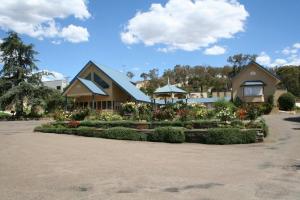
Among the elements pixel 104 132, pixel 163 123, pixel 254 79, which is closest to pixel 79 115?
pixel 104 132

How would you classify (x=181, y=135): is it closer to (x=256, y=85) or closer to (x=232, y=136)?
(x=232, y=136)

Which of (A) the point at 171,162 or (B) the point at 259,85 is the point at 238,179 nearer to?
(A) the point at 171,162

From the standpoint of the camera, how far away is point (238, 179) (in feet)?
32.2

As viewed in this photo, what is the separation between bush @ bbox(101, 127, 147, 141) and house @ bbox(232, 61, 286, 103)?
36644 mm

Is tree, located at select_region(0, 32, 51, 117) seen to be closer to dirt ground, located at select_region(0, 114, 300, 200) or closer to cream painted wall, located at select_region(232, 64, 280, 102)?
cream painted wall, located at select_region(232, 64, 280, 102)

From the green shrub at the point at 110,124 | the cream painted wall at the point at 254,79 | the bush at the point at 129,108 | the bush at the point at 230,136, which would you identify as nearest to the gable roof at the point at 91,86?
the bush at the point at 129,108

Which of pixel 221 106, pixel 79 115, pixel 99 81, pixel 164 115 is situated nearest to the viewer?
pixel 164 115

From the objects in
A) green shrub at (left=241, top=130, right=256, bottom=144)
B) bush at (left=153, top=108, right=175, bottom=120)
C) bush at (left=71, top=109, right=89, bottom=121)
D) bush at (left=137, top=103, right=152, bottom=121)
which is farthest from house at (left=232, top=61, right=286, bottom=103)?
green shrub at (left=241, top=130, right=256, bottom=144)

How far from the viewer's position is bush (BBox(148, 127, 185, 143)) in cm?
1966

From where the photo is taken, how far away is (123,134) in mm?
20953

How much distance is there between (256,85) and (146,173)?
154 feet

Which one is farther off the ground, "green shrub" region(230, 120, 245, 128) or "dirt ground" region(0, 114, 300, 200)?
"green shrub" region(230, 120, 245, 128)

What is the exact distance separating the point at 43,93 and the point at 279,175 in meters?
43.7

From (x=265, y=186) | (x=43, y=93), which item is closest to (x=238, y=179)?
(x=265, y=186)
